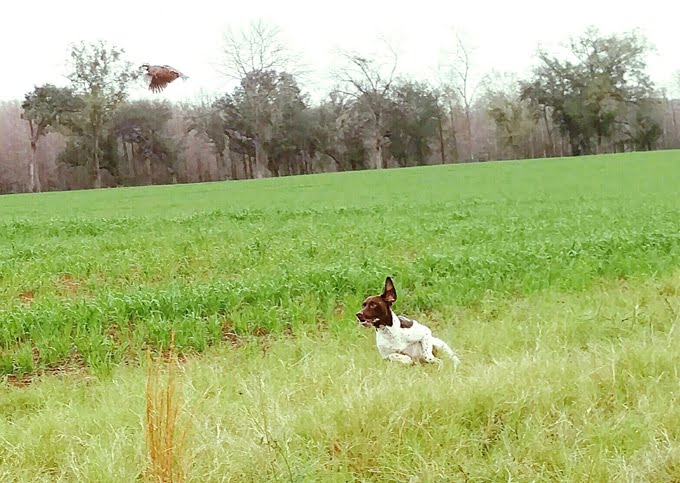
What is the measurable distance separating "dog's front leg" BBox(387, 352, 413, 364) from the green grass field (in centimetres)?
15

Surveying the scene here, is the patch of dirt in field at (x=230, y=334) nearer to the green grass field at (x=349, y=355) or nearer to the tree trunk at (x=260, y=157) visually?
the green grass field at (x=349, y=355)

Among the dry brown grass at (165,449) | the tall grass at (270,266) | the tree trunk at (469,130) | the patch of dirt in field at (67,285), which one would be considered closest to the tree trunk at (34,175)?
the tree trunk at (469,130)

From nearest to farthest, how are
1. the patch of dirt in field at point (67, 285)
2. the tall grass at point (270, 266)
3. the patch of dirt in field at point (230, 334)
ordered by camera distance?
the patch of dirt in field at point (230, 334) → the tall grass at point (270, 266) → the patch of dirt in field at point (67, 285)

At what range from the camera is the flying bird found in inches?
235

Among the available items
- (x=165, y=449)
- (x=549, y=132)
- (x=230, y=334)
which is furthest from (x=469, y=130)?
(x=165, y=449)

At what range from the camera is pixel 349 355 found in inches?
194

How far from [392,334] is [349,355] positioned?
0.42 meters

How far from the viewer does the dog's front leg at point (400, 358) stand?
4570mm

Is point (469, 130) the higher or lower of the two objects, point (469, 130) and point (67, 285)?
the higher

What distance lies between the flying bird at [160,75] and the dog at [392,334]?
112 inches

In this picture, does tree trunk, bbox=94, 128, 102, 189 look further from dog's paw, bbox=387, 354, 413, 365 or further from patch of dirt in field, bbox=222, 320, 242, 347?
dog's paw, bbox=387, 354, 413, 365

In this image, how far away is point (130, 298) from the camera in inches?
260

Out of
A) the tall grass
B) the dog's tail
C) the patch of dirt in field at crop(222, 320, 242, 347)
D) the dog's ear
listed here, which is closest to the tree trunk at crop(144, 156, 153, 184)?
the tall grass

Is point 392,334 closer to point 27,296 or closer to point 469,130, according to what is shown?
point 27,296
